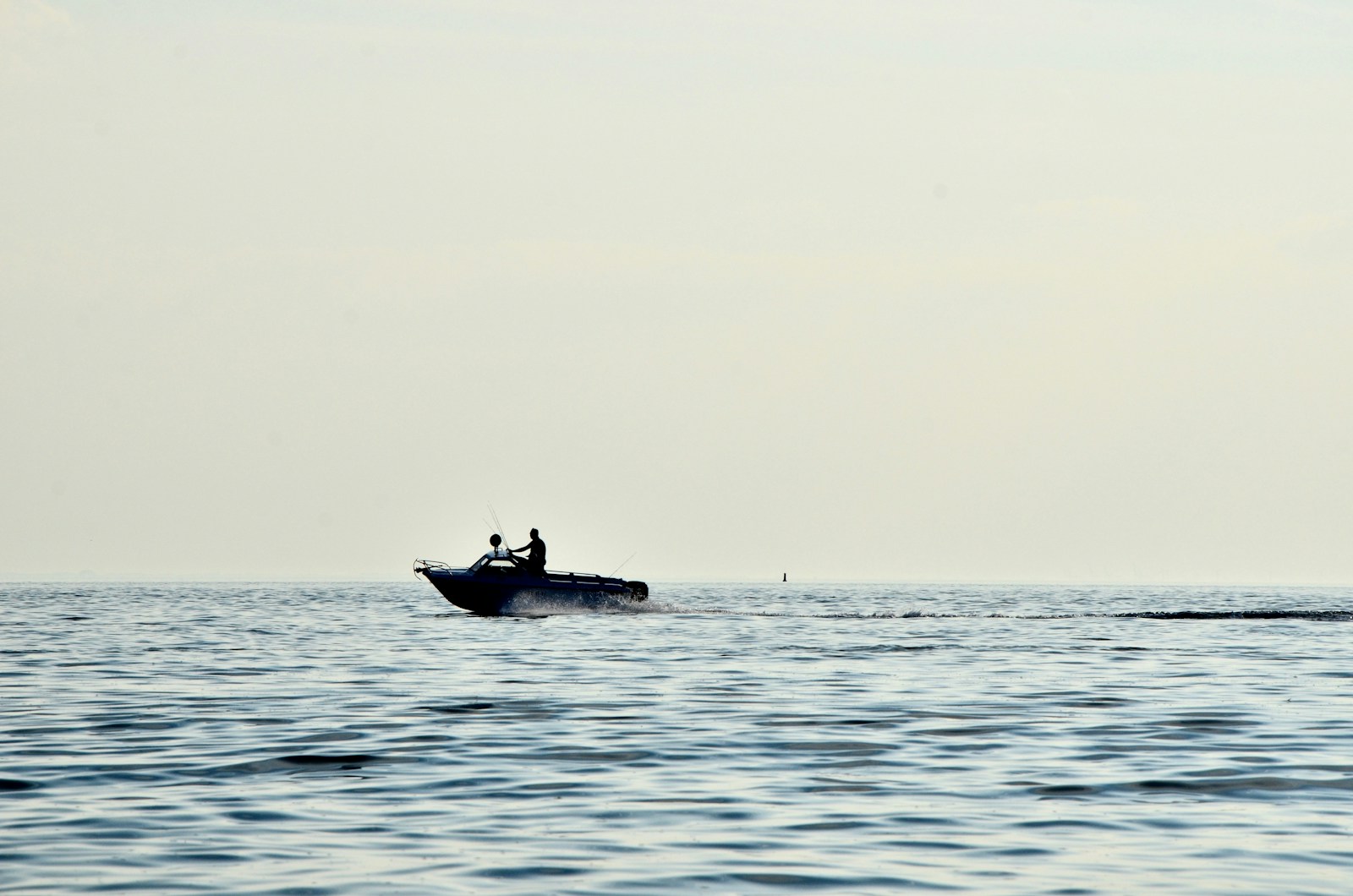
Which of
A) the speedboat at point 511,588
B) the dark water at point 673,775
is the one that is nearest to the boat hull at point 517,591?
the speedboat at point 511,588

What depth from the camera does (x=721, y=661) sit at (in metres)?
35.9

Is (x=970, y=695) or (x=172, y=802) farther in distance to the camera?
(x=970, y=695)

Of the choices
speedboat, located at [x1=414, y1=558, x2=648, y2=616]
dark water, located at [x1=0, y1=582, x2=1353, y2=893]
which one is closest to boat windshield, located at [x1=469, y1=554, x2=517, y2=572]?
speedboat, located at [x1=414, y1=558, x2=648, y2=616]

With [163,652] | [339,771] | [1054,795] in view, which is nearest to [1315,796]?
[1054,795]

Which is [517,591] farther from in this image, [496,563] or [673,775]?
[673,775]

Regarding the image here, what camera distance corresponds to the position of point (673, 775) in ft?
56.7

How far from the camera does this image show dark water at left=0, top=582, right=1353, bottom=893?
12406 mm

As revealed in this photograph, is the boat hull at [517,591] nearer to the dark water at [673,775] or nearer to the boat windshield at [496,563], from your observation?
the boat windshield at [496,563]

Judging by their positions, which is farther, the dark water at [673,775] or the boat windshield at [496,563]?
the boat windshield at [496,563]

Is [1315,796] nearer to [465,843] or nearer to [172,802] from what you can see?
[465,843]

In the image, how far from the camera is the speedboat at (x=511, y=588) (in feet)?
181

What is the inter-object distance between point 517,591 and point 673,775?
3812cm

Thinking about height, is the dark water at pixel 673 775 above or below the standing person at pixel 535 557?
below

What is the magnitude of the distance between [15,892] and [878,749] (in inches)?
407
